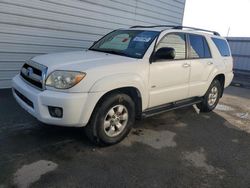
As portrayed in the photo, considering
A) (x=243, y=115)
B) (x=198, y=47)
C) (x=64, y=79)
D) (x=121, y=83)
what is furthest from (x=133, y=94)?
(x=243, y=115)

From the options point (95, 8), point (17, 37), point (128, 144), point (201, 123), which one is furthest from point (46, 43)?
point (201, 123)

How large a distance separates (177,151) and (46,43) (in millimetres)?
4524

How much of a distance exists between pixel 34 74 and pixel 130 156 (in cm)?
179

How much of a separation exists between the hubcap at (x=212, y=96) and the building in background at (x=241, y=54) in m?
9.28

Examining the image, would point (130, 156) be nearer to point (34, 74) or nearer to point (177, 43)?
point (34, 74)

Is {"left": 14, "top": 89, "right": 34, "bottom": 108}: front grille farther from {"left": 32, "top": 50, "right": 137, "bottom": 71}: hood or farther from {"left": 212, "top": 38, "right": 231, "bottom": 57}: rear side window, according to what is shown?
{"left": 212, "top": 38, "right": 231, "bottom": 57}: rear side window

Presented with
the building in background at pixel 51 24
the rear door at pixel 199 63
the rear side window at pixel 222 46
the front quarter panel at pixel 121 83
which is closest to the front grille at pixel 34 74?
the front quarter panel at pixel 121 83

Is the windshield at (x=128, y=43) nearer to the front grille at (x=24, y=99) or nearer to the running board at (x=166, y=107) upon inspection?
the running board at (x=166, y=107)

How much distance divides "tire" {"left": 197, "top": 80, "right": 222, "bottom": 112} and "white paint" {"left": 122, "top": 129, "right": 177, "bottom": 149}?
5.34 ft

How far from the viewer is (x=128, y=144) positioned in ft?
12.0

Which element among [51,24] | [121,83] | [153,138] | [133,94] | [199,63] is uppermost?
[51,24]

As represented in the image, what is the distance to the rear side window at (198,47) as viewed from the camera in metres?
4.62

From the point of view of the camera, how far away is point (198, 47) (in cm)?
480

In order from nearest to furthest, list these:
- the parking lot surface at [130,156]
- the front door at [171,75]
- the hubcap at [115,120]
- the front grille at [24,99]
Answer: the parking lot surface at [130,156], the front grille at [24,99], the hubcap at [115,120], the front door at [171,75]
